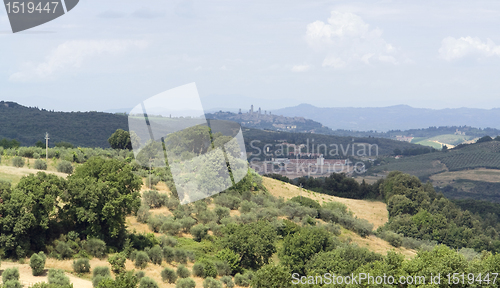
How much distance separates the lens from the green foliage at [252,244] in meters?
25.2

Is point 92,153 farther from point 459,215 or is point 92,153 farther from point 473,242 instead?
point 459,215

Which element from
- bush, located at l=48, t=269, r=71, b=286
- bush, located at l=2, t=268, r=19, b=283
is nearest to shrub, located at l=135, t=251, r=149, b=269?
bush, located at l=48, t=269, r=71, b=286

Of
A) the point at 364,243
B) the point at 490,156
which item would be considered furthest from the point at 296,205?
the point at 490,156

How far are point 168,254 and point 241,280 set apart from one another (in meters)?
4.20

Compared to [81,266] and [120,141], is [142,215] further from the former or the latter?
[120,141]

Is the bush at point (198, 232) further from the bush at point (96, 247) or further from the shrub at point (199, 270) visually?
the bush at point (96, 247)

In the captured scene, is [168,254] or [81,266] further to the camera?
[168,254]

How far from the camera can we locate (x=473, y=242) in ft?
152

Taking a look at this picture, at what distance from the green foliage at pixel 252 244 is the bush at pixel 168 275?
4.87m

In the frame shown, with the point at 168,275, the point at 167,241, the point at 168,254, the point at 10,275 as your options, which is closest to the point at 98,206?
the point at 168,254

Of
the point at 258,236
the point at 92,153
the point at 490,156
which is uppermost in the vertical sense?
the point at 92,153

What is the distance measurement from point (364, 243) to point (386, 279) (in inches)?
759

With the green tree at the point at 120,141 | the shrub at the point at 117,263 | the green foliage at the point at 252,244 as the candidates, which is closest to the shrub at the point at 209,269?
the green foliage at the point at 252,244

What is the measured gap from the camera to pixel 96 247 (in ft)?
72.4
